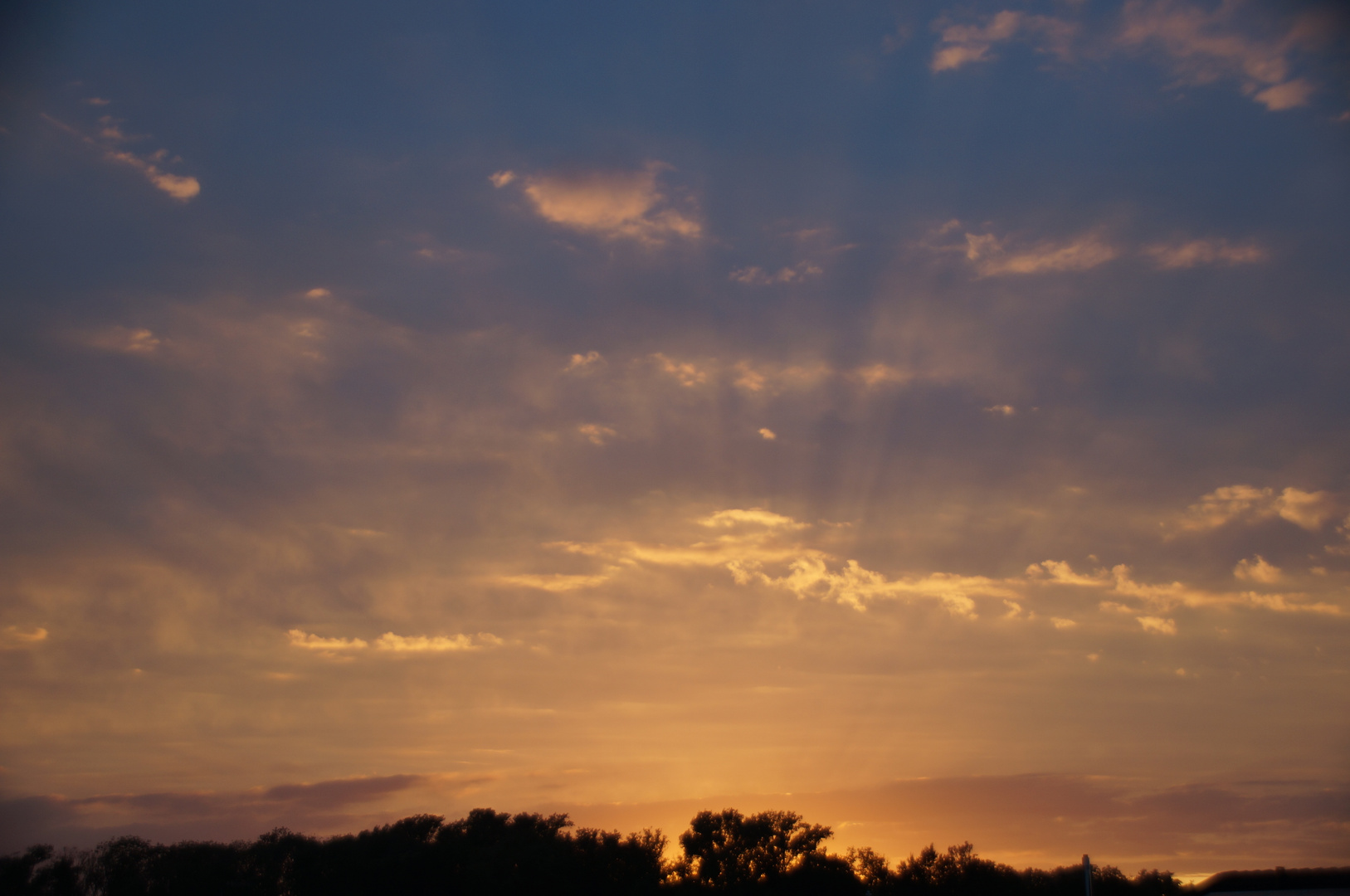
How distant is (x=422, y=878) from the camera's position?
94625 mm

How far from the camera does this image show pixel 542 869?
290 ft

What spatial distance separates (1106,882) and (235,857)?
84.4 metres

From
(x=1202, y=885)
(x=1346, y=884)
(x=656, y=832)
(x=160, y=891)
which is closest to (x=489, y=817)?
(x=656, y=832)

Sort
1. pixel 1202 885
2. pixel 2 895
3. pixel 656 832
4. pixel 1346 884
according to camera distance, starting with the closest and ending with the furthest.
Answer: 1. pixel 1346 884
2. pixel 1202 885
3. pixel 2 895
4. pixel 656 832

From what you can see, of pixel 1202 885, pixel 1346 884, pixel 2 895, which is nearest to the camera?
pixel 1346 884

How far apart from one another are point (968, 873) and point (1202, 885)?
148ft

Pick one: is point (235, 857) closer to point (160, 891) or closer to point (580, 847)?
point (160, 891)

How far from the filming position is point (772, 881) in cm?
9275

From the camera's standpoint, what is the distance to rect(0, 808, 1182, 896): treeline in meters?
90.4

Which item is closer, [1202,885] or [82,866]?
[1202,885]

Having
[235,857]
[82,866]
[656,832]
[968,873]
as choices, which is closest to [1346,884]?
[968,873]

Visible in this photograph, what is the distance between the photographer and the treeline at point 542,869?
90.4 meters

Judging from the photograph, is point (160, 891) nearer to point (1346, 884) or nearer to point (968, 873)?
point (968, 873)

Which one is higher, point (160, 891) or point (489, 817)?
point (489, 817)
